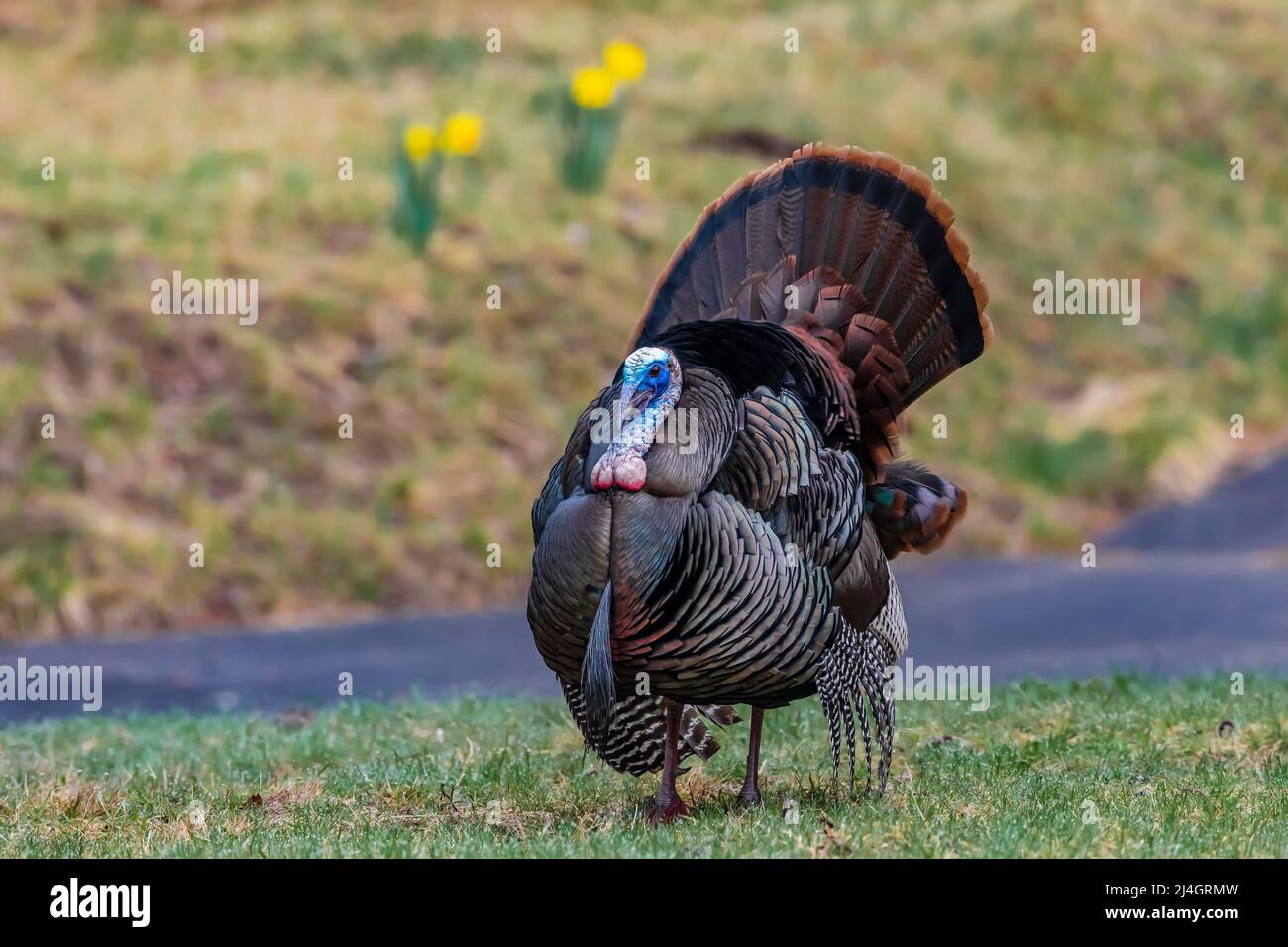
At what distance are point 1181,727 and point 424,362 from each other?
6.80 m

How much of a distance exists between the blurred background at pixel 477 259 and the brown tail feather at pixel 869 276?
16.2 ft

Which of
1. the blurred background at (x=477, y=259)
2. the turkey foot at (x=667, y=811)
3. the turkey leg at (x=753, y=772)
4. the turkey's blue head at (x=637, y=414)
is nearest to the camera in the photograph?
the turkey's blue head at (x=637, y=414)

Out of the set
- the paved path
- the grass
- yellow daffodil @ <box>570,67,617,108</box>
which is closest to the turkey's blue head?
the grass

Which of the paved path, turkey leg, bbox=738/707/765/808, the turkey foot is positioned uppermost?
the paved path

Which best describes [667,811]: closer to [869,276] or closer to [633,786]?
[633,786]

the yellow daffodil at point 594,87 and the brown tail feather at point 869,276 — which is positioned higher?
the yellow daffodil at point 594,87

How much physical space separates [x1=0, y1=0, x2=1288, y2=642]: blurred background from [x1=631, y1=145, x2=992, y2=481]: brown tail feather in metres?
4.95

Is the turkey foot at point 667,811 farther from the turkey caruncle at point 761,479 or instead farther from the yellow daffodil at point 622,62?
the yellow daffodil at point 622,62

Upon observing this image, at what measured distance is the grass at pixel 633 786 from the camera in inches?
180

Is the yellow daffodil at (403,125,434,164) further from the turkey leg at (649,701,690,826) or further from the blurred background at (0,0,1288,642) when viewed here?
the turkey leg at (649,701,690,826)

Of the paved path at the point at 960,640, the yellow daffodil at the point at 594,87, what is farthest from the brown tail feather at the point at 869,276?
the yellow daffodil at the point at 594,87

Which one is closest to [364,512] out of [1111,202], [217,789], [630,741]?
[217,789]

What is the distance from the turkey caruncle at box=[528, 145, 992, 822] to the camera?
14.7 ft

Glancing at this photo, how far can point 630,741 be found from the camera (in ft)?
16.4
